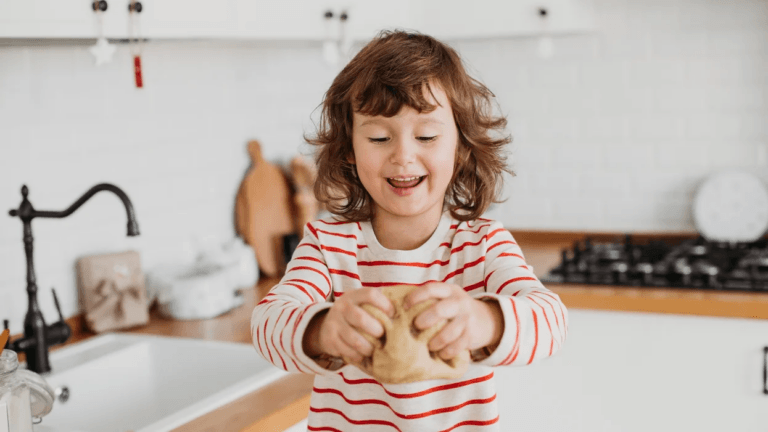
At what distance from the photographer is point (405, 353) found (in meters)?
0.73

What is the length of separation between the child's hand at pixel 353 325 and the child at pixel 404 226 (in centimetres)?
8

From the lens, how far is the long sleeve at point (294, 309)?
2.69 ft

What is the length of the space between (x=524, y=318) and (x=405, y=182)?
26 centimetres

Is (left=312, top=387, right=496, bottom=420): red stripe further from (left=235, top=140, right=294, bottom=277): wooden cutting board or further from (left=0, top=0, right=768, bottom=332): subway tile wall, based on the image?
(left=235, top=140, right=294, bottom=277): wooden cutting board

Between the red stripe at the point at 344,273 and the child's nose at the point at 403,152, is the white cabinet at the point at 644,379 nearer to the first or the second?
the red stripe at the point at 344,273

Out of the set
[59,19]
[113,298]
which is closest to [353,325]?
[59,19]

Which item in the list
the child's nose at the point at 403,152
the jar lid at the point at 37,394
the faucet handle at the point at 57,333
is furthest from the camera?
the faucet handle at the point at 57,333

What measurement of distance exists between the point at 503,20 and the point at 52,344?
1.52m

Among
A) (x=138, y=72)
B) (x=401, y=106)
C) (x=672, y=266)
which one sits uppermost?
(x=138, y=72)

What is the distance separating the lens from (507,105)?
9.50ft

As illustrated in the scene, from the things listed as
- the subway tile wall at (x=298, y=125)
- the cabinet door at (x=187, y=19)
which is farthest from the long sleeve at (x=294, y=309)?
the subway tile wall at (x=298, y=125)

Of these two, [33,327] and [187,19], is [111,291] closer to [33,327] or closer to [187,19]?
[33,327]

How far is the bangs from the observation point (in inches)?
38.0

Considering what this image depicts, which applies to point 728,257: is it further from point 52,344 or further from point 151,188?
point 52,344
